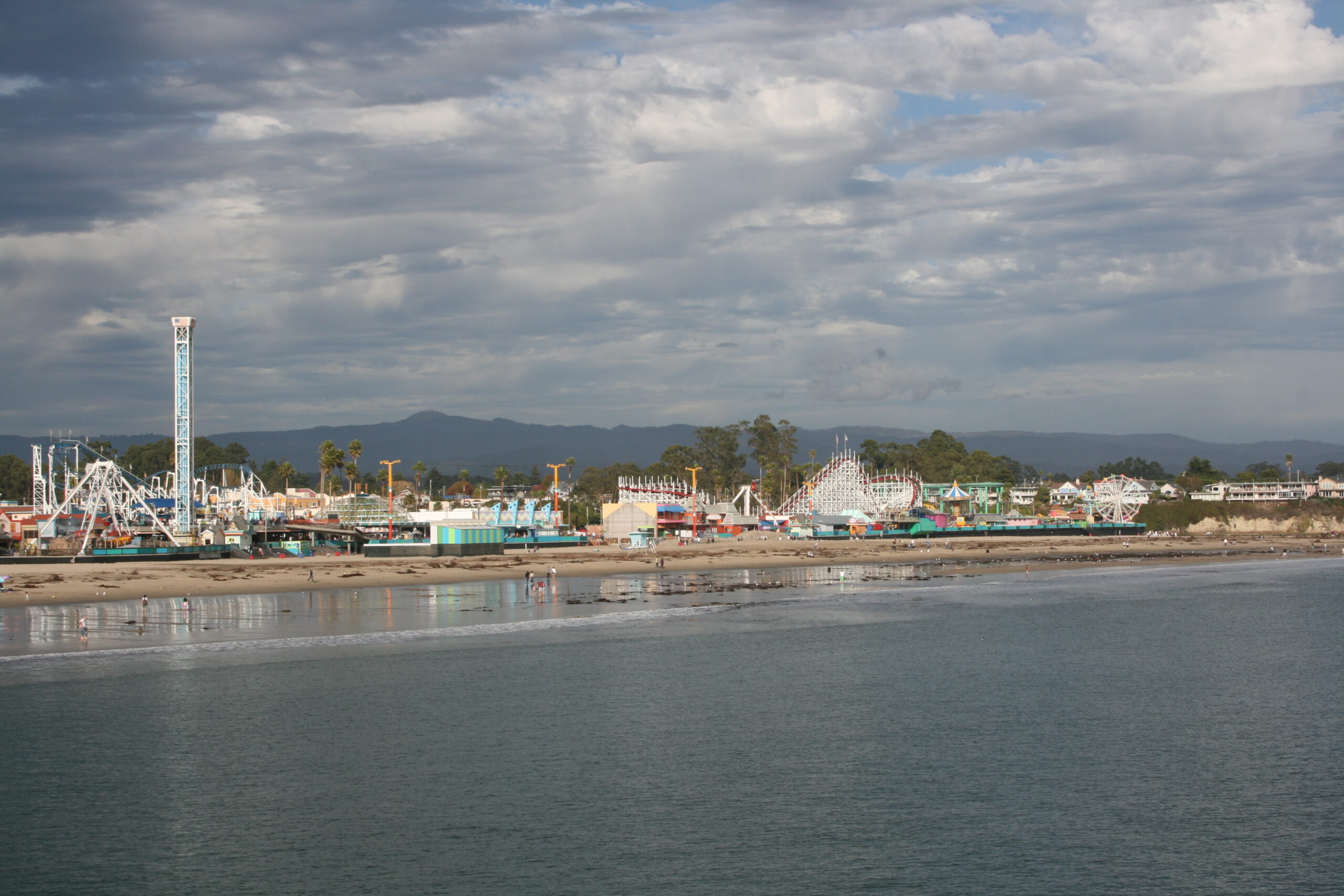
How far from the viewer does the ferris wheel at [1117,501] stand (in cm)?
17238

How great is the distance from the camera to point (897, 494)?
16075 centimetres

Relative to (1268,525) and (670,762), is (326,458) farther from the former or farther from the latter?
(1268,525)

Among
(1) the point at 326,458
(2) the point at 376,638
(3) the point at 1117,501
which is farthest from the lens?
(3) the point at 1117,501

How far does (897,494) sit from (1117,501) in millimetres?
39975

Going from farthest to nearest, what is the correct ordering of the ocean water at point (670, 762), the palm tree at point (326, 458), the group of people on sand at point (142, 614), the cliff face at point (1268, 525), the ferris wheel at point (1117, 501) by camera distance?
the ferris wheel at point (1117, 501) < the cliff face at point (1268, 525) < the palm tree at point (326, 458) < the group of people on sand at point (142, 614) < the ocean water at point (670, 762)

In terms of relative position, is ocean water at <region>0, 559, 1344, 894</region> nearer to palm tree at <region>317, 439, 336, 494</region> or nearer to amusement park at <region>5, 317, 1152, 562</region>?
amusement park at <region>5, 317, 1152, 562</region>

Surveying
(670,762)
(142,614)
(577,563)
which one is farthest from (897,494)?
(670,762)

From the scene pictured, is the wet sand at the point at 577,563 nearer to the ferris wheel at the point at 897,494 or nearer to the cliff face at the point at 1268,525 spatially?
the ferris wheel at the point at 897,494

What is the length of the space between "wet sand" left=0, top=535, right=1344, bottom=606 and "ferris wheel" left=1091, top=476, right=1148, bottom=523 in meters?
32.3

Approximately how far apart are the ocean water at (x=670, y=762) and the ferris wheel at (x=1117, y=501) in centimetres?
13503

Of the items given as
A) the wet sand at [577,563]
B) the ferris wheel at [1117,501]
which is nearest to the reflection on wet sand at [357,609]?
the wet sand at [577,563]

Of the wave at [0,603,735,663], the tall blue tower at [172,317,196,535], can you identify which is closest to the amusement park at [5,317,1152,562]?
the tall blue tower at [172,317,196,535]

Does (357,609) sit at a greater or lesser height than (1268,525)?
greater

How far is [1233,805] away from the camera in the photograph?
21.2 metres
